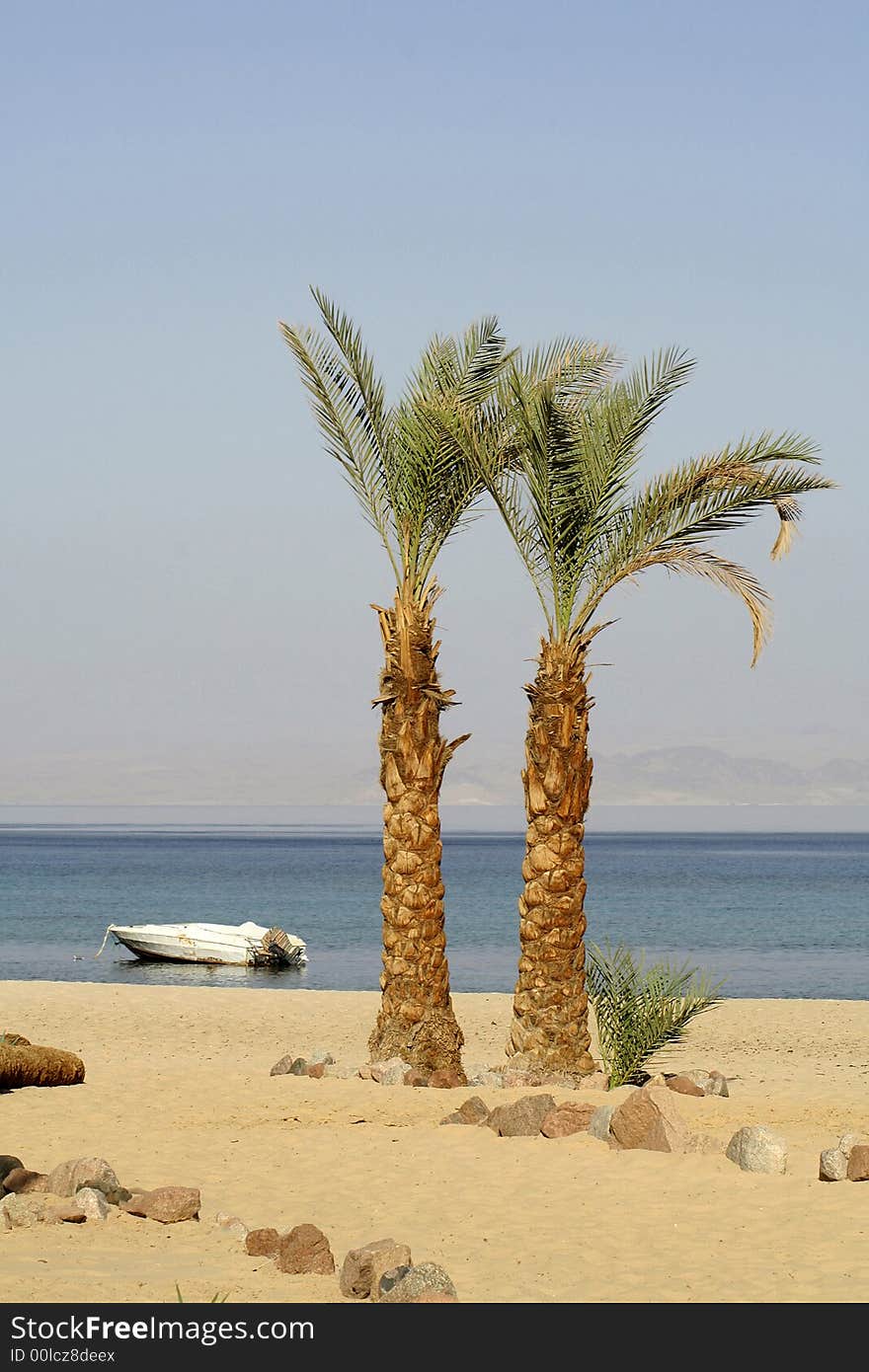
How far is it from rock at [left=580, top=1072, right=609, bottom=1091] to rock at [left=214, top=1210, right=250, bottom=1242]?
21.1 feet

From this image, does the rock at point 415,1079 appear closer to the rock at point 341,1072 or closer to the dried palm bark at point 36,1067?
the rock at point 341,1072

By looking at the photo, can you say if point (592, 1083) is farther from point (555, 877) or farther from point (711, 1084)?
point (555, 877)

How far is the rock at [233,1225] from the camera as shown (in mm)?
9089

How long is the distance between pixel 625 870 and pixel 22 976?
77.2m

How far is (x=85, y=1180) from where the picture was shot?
988 cm

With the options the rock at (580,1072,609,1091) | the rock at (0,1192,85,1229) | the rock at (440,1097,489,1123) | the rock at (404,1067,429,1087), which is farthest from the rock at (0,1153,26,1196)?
the rock at (580,1072,609,1091)

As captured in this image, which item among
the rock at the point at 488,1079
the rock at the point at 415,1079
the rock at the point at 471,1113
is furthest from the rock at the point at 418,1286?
the rock at the point at 415,1079

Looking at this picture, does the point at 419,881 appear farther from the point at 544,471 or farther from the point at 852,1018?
the point at 852,1018

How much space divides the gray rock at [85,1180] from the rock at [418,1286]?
295cm

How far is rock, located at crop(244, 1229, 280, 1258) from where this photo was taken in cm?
861

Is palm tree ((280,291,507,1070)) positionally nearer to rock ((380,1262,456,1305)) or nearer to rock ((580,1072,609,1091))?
rock ((580,1072,609,1091))

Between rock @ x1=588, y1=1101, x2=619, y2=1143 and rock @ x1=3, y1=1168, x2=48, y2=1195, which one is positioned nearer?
rock @ x1=3, y1=1168, x2=48, y2=1195

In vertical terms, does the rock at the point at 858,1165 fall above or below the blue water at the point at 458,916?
above
